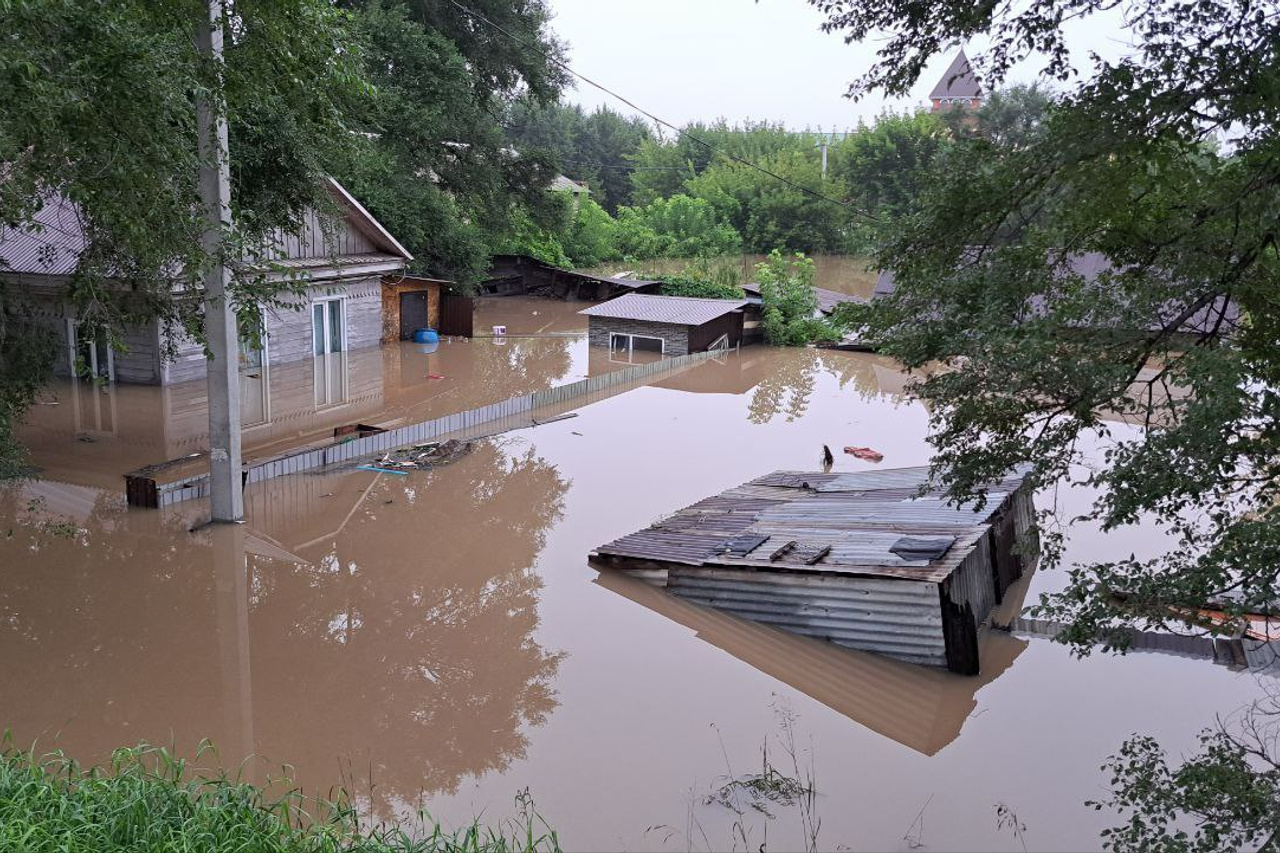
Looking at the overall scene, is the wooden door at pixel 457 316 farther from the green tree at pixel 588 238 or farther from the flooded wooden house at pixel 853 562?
the green tree at pixel 588 238

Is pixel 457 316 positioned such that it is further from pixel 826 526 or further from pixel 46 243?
pixel 826 526

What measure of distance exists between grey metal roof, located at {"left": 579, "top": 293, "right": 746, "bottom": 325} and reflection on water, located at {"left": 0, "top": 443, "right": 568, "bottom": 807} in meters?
15.2

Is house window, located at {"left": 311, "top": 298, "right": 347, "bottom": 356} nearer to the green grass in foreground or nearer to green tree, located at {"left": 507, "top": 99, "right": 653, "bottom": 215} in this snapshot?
the green grass in foreground

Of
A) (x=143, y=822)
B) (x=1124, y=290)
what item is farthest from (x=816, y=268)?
(x=143, y=822)

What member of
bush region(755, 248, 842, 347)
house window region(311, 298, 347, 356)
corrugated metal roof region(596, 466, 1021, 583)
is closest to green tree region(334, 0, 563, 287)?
house window region(311, 298, 347, 356)

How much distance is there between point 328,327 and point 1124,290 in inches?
931

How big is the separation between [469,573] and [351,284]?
15.9m

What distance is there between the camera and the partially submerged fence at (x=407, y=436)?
15977mm

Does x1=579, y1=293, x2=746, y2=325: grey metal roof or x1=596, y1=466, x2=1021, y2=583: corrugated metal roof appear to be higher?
x1=579, y1=293, x2=746, y2=325: grey metal roof

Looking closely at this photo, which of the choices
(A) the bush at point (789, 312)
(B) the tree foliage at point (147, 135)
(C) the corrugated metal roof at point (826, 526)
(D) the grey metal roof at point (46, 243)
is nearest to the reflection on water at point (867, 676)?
(C) the corrugated metal roof at point (826, 526)

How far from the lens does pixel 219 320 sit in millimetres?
14391

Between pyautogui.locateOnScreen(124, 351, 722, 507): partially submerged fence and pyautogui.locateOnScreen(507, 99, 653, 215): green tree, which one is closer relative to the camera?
pyautogui.locateOnScreen(124, 351, 722, 507): partially submerged fence

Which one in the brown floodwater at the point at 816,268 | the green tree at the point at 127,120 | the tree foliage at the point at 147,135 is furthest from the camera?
the brown floodwater at the point at 816,268

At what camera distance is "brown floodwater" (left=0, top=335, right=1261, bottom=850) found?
9.07 metres
